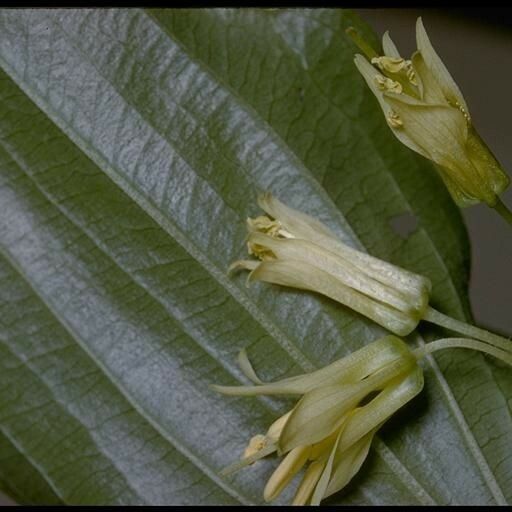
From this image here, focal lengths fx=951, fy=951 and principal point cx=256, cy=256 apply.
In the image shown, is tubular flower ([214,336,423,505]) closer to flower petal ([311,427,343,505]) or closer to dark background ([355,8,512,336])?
flower petal ([311,427,343,505])

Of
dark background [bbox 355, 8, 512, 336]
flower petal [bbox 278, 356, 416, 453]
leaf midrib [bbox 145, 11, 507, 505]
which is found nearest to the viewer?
flower petal [bbox 278, 356, 416, 453]

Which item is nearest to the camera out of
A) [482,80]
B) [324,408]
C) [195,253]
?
[324,408]

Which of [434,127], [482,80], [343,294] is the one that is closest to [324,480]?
[343,294]

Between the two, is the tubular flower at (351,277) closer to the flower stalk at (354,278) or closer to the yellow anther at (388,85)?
the flower stalk at (354,278)

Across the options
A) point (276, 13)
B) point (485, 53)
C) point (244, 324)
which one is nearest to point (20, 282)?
point (244, 324)

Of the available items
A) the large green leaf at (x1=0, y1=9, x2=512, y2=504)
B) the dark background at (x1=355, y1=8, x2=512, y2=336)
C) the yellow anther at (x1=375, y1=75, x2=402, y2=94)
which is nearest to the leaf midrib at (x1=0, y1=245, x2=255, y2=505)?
the large green leaf at (x1=0, y1=9, x2=512, y2=504)

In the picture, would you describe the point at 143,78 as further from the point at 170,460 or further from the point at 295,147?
the point at 170,460

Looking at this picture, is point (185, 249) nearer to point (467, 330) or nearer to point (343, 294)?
point (343, 294)
